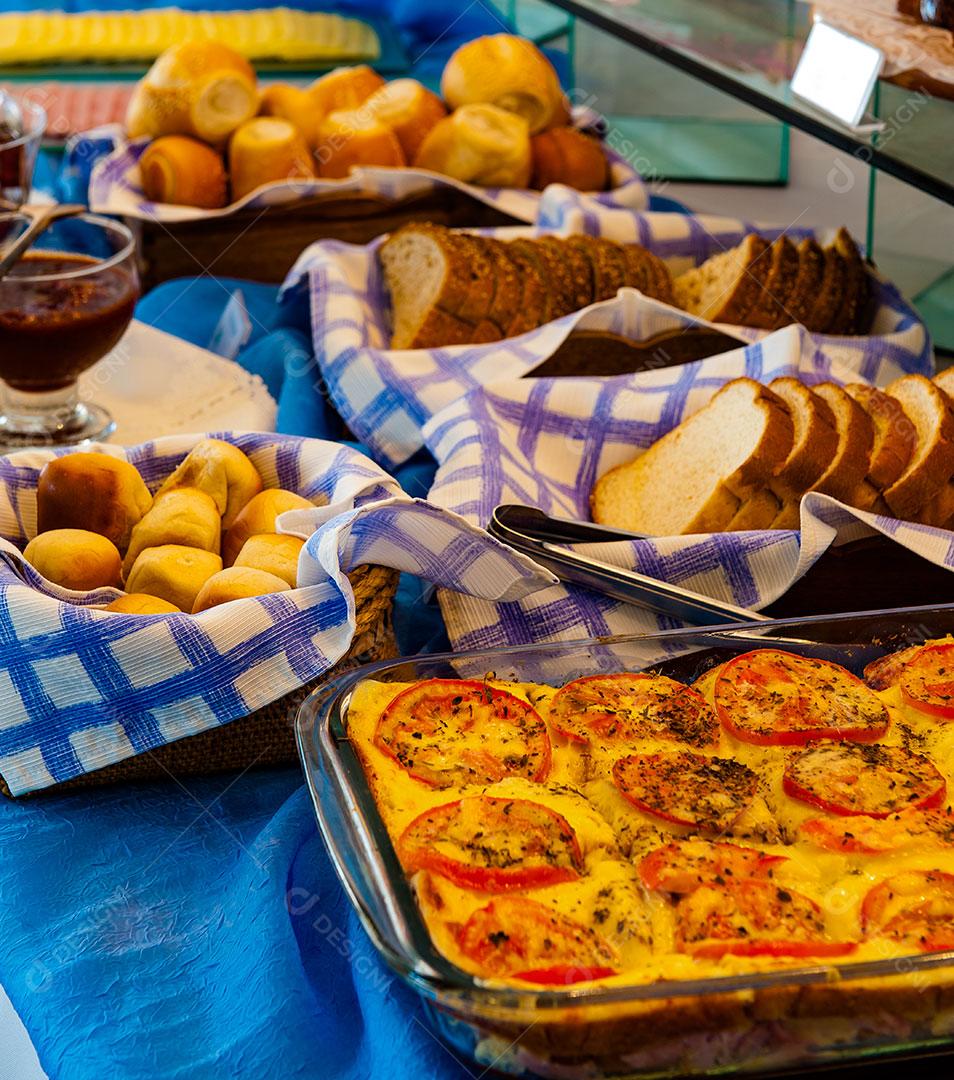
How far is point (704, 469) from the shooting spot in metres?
1.32

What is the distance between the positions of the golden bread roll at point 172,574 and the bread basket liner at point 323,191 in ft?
3.64

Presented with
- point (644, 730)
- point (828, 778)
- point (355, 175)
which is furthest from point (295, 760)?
point (355, 175)

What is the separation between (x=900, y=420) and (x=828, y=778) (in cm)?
60

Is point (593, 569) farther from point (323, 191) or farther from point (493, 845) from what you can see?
point (323, 191)

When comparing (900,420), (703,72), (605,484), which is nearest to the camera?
(900,420)

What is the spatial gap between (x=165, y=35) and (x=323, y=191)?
1.71m

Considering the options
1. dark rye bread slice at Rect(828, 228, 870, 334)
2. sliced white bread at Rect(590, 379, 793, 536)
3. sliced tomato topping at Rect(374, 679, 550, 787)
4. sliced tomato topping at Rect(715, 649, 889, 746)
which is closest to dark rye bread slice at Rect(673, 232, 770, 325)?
dark rye bread slice at Rect(828, 228, 870, 334)

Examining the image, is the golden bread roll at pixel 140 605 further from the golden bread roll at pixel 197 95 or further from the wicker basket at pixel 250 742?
the golden bread roll at pixel 197 95

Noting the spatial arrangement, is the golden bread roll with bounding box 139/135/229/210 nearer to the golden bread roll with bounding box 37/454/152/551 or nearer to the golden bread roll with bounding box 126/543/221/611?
the golden bread roll with bounding box 37/454/152/551

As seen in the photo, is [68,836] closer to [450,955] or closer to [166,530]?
[166,530]

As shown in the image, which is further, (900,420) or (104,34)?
(104,34)

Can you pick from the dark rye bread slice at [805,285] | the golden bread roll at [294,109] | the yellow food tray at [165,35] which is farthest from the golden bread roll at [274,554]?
the yellow food tray at [165,35]

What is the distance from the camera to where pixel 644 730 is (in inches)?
34.7

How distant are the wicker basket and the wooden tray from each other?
3.85ft
